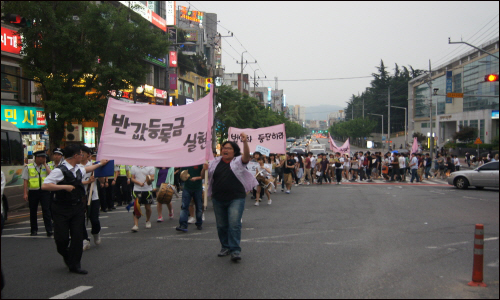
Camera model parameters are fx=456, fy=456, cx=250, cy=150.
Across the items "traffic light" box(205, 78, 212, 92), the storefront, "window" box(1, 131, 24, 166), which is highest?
"traffic light" box(205, 78, 212, 92)

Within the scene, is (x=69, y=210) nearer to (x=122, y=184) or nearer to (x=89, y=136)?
(x=122, y=184)

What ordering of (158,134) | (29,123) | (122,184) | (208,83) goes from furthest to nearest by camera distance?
(208,83) → (29,123) → (122,184) → (158,134)

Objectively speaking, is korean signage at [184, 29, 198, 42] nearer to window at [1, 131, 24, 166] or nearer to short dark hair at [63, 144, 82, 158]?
window at [1, 131, 24, 166]

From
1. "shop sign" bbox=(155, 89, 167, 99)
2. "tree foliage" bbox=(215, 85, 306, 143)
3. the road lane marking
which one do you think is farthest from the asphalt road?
"shop sign" bbox=(155, 89, 167, 99)

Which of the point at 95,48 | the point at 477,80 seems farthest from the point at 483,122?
the point at 95,48

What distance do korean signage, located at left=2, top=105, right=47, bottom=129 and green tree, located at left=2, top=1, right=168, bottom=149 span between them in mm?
5842

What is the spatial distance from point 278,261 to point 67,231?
3.09 m

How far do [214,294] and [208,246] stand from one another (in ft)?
9.37

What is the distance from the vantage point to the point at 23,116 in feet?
80.4

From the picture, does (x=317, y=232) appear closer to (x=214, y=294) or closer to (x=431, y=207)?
(x=214, y=294)

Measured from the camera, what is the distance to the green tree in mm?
17344

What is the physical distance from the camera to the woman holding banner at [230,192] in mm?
6902

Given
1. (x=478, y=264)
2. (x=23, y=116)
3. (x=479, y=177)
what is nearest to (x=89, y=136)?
(x=23, y=116)

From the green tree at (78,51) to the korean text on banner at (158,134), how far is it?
9806 mm
